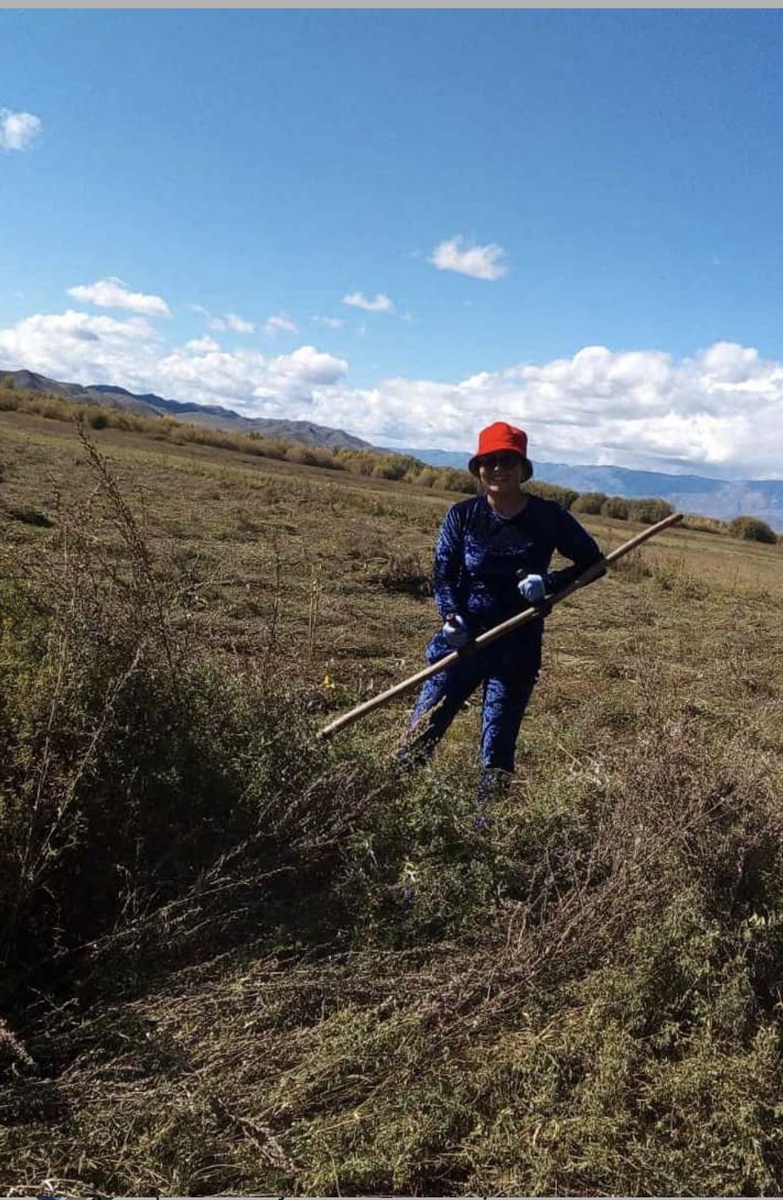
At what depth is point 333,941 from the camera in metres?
2.71

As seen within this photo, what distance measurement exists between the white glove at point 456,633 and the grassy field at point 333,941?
0.54 metres

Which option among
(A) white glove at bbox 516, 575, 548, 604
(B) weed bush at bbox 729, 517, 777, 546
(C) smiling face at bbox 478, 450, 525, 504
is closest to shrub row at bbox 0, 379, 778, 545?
(B) weed bush at bbox 729, 517, 777, 546

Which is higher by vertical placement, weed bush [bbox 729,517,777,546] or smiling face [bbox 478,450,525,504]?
weed bush [bbox 729,517,777,546]

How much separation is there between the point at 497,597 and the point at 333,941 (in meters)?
1.67

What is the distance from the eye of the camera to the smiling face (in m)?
3.50

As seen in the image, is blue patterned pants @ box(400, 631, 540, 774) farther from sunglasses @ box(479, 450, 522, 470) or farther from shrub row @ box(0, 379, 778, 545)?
shrub row @ box(0, 379, 778, 545)

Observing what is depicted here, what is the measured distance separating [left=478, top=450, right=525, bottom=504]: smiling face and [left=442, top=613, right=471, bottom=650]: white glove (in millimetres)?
571

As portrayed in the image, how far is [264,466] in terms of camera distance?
3152 centimetres

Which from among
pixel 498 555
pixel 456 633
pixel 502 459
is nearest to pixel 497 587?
pixel 498 555

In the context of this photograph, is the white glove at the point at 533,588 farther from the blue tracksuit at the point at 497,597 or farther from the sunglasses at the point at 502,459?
the sunglasses at the point at 502,459

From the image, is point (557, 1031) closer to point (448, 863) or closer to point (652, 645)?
point (448, 863)

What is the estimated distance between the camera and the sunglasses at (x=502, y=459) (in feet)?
11.4

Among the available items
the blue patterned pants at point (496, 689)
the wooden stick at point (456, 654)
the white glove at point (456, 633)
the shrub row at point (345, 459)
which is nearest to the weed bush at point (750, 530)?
the shrub row at point (345, 459)

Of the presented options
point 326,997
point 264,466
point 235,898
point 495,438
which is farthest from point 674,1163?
point 264,466
